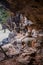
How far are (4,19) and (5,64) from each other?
0.49 metres

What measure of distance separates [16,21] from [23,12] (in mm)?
103

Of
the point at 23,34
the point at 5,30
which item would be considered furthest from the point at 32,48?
the point at 5,30

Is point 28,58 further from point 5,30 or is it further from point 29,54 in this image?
point 5,30

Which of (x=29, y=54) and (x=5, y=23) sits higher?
(x=5, y=23)

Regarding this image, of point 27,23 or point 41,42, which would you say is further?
point 27,23

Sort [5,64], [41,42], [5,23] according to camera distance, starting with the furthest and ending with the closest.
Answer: [5,23] → [41,42] → [5,64]

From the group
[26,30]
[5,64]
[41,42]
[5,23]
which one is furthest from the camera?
[5,23]

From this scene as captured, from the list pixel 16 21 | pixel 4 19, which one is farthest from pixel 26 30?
pixel 4 19

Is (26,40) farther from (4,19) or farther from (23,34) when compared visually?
(4,19)

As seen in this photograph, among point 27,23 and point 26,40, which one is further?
point 27,23

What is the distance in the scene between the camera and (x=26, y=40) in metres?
1.08

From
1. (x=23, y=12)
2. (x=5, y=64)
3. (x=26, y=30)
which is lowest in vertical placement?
(x=5, y=64)

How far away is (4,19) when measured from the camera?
4.27 feet

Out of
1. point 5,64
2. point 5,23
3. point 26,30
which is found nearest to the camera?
point 5,64
